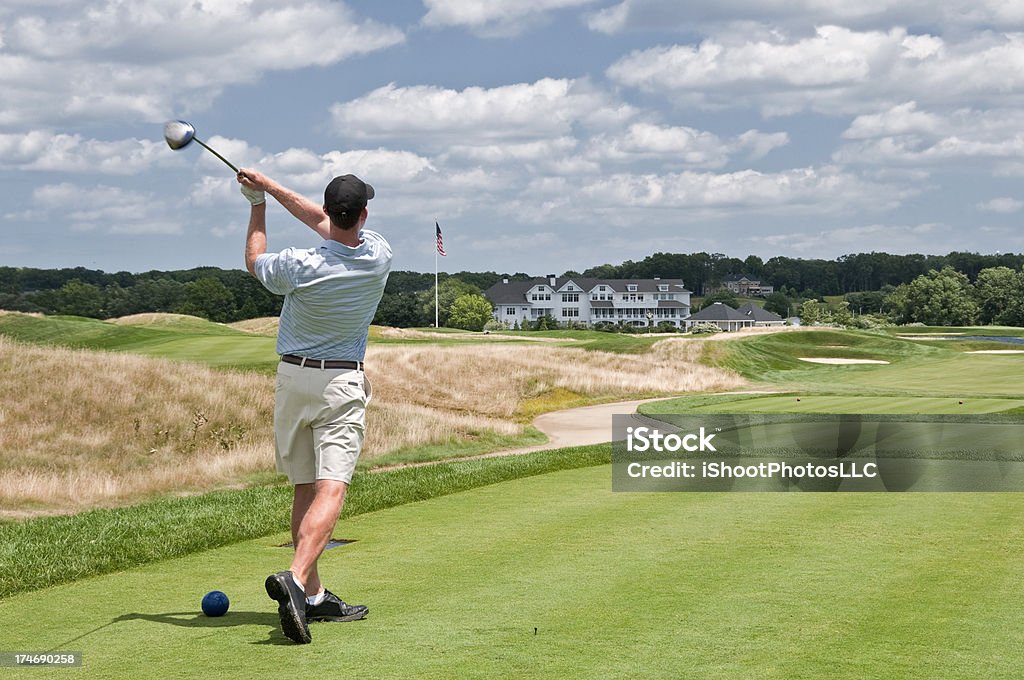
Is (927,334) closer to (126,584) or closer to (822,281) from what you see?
(126,584)

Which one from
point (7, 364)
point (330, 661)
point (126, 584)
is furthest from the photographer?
point (7, 364)

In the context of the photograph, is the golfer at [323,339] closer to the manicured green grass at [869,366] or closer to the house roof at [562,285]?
the manicured green grass at [869,366]

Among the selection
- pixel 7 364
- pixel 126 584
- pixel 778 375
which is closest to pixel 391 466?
pixel 7 364

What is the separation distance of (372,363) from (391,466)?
1548 centimetres

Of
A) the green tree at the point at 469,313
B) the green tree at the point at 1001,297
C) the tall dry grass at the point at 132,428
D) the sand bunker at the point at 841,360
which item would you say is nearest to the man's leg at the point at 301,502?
the tall dry grass at the point at 132,428

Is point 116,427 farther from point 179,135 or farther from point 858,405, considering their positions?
point 858,405

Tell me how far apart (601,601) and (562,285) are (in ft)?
447

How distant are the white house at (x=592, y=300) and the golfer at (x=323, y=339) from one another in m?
134

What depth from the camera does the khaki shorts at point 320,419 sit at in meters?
5.42

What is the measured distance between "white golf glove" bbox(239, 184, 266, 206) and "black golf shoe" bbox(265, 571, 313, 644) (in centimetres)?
192

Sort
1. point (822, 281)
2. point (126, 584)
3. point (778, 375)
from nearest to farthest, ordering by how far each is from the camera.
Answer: point (126, 584), point (778, 375), point (822, 281)

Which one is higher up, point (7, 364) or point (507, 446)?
point (7, 364)

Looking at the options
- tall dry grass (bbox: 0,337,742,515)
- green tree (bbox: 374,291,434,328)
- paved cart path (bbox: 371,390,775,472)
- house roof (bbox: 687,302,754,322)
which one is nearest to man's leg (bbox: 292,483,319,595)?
tall dry grass (bbox: 0,337,742,515)

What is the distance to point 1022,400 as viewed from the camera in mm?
23859
